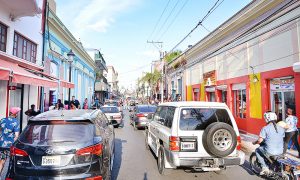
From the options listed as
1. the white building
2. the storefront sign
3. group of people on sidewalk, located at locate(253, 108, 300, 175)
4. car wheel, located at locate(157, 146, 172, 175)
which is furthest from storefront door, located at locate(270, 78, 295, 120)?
the white building

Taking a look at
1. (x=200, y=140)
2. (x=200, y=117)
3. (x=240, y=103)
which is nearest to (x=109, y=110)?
(x=240, y=103)

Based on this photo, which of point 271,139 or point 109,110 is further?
point 109,110

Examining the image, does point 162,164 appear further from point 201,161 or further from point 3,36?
point 3,36

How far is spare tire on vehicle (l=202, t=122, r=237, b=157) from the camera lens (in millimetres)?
5289

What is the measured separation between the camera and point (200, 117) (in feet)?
19.2

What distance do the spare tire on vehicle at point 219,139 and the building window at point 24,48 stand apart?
1029cm

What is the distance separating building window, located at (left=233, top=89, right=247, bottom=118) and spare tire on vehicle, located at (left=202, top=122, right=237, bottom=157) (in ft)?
31.4

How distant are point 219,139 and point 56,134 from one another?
3.52 meters

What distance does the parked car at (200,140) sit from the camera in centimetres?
533

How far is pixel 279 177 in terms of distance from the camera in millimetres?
5531

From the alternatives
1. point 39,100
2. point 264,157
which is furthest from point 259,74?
point 39,100

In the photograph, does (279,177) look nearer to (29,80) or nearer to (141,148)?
(141,148)

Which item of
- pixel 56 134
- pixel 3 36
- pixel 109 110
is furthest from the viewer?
pixel 109 110

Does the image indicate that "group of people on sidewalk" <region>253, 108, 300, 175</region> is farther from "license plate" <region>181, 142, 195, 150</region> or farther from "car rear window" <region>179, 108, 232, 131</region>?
"license plate" <region>181, 142, 195, 150</region>
